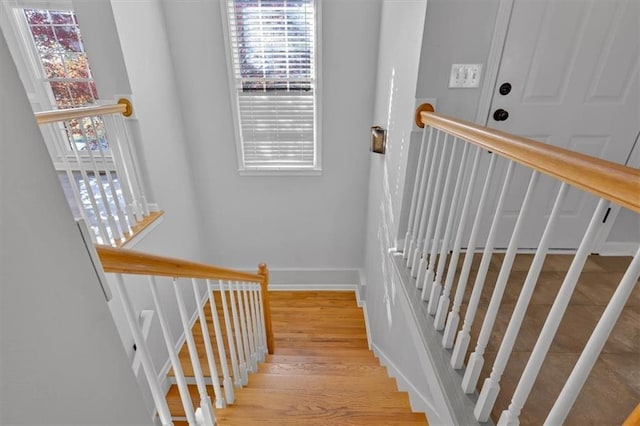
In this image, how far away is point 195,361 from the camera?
3.71 ft

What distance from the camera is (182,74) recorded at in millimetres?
2775

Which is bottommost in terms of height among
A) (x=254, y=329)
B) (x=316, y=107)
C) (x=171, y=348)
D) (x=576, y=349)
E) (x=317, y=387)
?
(x=254, y=329)

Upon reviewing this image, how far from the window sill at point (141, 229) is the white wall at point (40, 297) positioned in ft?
5.89

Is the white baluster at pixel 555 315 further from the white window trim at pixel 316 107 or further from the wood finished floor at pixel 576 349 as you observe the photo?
the white window trim at pixel 316 107

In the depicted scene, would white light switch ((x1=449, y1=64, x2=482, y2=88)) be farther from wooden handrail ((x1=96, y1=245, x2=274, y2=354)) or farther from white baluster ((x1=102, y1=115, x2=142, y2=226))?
white baluster ((x1=102, y1=115, x2=142, y2=226))

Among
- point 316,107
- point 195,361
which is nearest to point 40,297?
point 195,361

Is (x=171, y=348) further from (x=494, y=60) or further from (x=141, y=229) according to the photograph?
(x=494, y=60)

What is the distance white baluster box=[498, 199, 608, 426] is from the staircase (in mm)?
758

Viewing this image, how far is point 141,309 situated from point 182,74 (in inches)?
81.9

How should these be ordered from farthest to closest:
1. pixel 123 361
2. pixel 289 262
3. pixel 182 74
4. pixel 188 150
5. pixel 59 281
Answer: pixel 289 262
pixel 188 150
pixel 182 74
pixel 123 361
pixel 59 281

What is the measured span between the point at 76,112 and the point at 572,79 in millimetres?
2855

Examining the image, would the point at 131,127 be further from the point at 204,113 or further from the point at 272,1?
the point at 272,1

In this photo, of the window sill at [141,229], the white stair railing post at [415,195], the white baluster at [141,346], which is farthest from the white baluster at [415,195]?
the window sill at [141,229]

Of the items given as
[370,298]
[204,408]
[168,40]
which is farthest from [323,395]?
[168,40]
